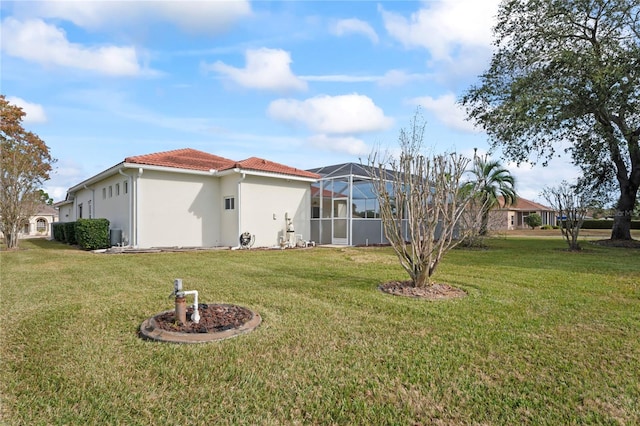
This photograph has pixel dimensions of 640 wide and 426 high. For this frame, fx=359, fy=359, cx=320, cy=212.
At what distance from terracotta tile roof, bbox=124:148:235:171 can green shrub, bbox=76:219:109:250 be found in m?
3.07

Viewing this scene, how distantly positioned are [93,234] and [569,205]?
18.9 meters

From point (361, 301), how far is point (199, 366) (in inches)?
115

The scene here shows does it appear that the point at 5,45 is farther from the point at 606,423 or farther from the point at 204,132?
the point at 606,423

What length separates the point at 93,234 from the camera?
14219 mm

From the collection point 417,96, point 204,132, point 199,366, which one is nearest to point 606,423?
point 199,366

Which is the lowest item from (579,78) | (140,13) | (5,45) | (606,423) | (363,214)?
(606,423)

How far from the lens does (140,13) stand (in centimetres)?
788

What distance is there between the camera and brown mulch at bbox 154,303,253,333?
4.12 meters

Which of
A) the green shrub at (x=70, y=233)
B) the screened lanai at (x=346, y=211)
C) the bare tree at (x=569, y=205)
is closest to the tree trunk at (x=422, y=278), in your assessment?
the screened lanai at (x=346, y=211)

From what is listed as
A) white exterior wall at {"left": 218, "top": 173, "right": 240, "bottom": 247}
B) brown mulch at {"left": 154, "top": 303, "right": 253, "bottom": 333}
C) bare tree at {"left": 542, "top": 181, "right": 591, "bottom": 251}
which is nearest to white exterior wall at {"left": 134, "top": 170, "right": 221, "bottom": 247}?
white exterior wall at {"left": 218, "top": 173, "right": 240, "bottom": 247}

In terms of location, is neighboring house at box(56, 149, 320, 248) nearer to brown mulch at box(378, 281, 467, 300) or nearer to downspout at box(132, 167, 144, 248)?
downspout at box(132, 167, 144, 248)

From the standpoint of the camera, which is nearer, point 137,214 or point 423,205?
point 423,205

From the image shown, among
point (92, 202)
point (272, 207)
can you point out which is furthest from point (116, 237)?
point (92, 202)

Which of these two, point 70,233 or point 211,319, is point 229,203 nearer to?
point 70,233
